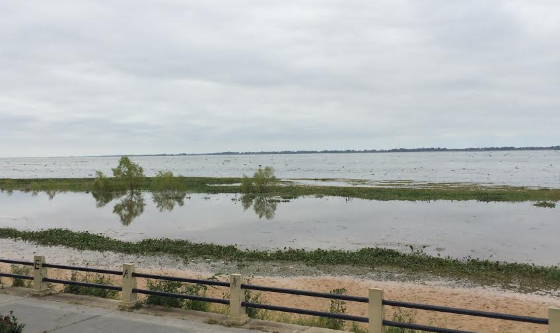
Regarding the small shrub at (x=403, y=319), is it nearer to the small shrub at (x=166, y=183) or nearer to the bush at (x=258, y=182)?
the bush at (x=258, y=182)

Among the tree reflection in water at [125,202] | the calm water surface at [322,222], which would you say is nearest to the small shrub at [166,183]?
the tree reflection in water at [125,202]

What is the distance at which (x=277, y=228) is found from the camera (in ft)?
109

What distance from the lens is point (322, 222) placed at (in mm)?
35750

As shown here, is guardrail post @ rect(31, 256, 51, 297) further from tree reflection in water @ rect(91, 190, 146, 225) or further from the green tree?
the green tree

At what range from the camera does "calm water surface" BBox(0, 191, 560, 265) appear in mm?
27000

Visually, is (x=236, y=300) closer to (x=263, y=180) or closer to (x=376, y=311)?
(x=376, y=311)

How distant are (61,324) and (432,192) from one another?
52.4 metres

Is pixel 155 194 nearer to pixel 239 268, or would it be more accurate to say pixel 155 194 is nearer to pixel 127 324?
pixel 239 268

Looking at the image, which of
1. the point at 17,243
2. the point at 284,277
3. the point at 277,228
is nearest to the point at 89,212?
the point at 17,243

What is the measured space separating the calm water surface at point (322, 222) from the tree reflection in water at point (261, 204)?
11cm

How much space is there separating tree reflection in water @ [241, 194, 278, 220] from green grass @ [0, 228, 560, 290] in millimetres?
14049

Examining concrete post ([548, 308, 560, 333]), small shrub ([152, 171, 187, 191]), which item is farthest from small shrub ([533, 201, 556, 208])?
small shrub ([152, 171, 187, 191])

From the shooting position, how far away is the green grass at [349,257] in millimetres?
19620

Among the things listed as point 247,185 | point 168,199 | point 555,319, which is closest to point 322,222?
point 168,199
